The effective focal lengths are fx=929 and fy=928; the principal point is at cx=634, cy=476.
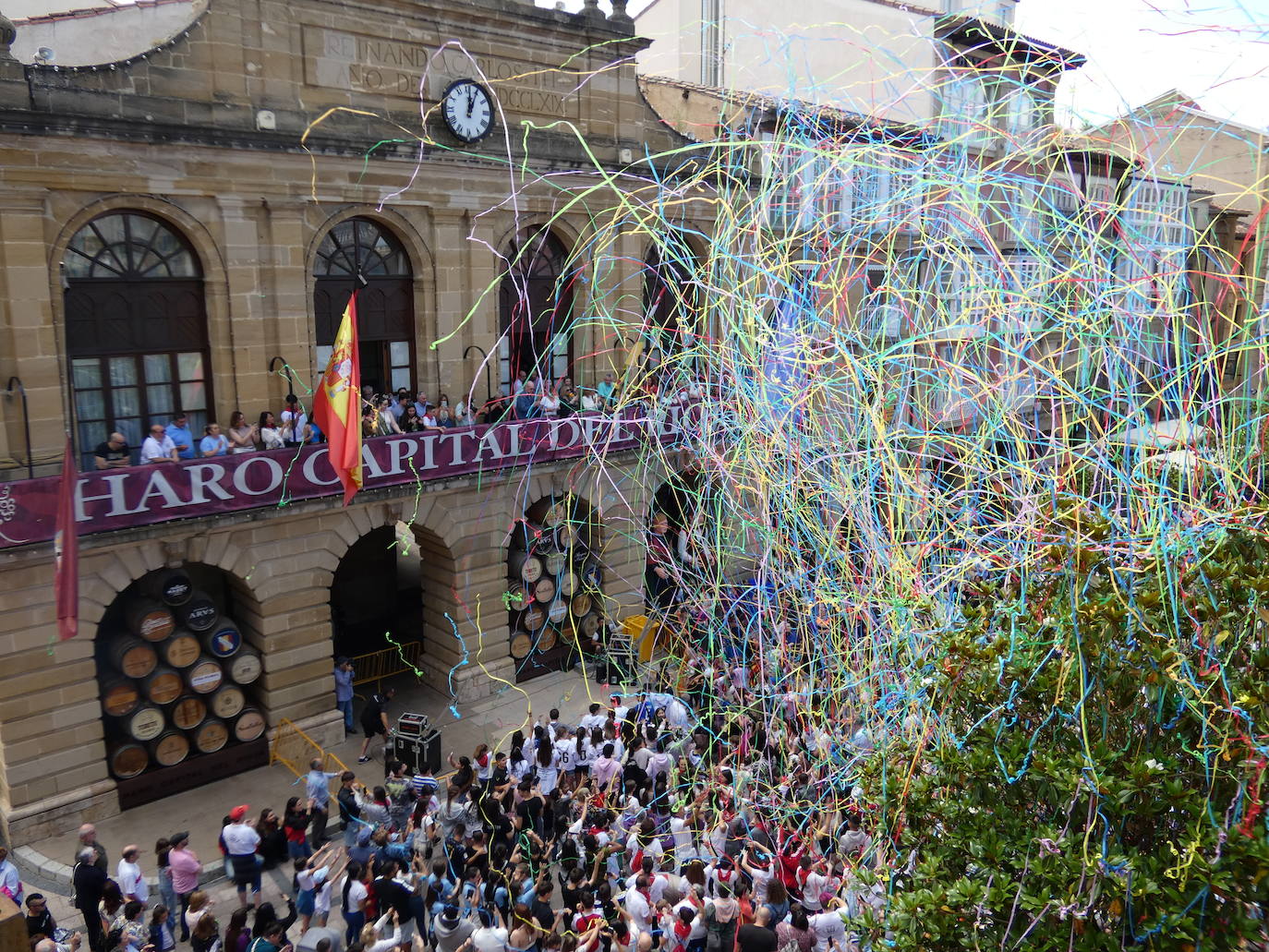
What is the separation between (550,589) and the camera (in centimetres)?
2167

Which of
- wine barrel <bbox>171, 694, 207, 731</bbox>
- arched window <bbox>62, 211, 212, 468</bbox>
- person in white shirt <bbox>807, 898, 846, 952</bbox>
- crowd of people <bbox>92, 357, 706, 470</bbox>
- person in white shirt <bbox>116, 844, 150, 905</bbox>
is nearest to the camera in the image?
person in white shirt <bbox>807, 898, 846, 952</bbox>

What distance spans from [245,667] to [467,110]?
11887 mm

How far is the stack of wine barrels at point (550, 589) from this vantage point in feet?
69.7

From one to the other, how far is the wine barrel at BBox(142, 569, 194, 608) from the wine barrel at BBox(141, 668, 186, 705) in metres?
1.18

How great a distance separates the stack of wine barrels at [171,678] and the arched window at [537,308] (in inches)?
317

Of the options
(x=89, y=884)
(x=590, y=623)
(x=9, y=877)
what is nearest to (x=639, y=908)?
(x=89, y=884)

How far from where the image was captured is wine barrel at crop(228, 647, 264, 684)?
675 inches

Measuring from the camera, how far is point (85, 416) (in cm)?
1555

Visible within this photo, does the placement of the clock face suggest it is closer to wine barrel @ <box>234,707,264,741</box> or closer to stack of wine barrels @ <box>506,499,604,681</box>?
stack of wine barrels @ <box>506,499,604,681</box>

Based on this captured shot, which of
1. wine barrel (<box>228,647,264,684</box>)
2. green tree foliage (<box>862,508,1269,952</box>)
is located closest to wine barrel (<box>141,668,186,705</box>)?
wine barrel (<box>228,647,264,684</box>)

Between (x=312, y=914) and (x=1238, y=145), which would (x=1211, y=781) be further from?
(x=1238, y=145)

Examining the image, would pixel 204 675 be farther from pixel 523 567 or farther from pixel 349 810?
pixel 523 567

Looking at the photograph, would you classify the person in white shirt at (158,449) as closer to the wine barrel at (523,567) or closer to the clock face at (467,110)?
the wine barrel at (523,567)

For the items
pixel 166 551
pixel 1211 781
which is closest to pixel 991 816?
pixel 1211 781
